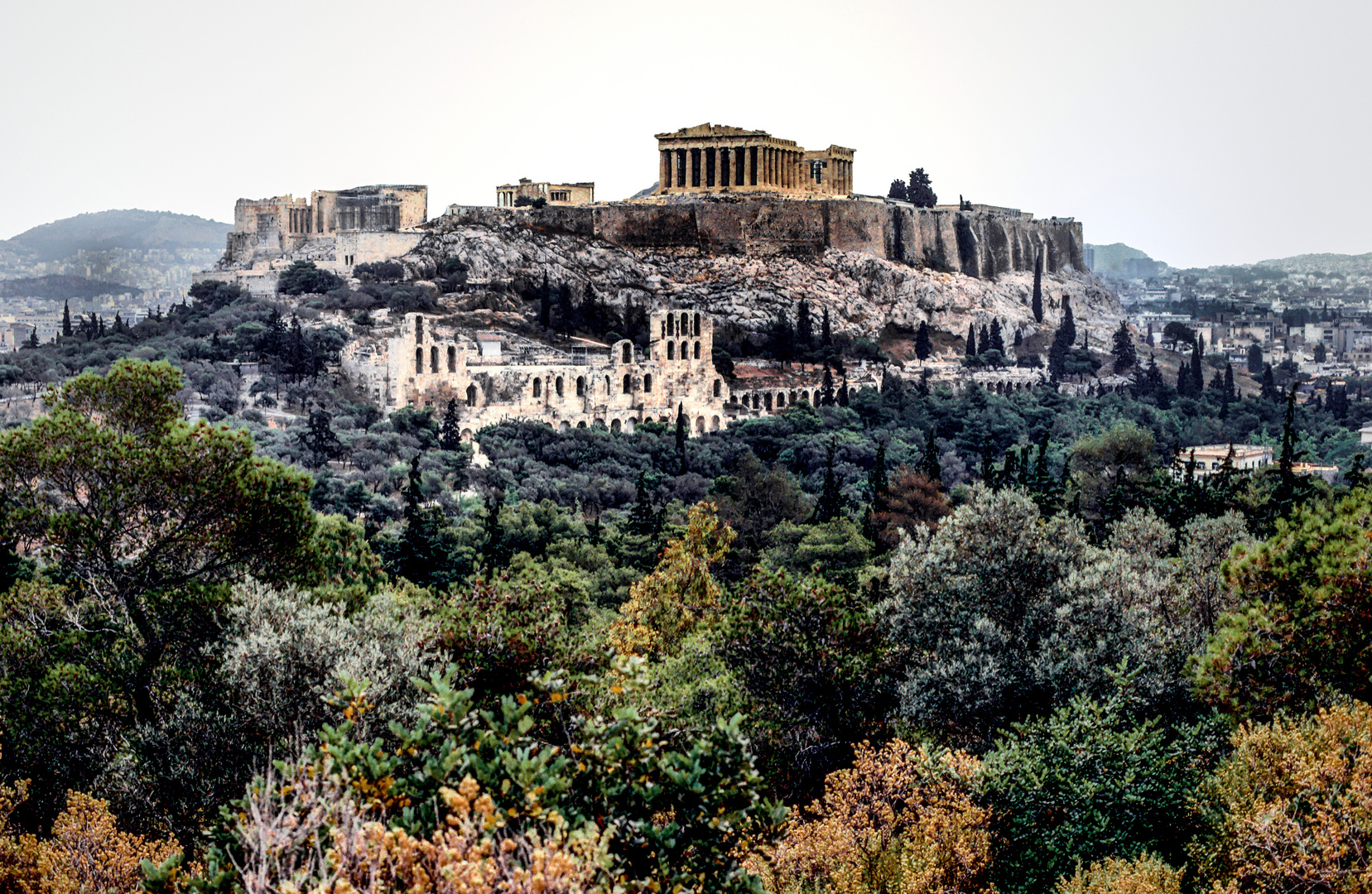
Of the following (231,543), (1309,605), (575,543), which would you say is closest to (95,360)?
(575,543)

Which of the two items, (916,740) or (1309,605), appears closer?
(1309,605)

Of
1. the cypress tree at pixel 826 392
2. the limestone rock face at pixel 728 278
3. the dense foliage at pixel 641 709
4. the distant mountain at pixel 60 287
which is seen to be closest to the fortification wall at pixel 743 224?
the limestone rock face at pixel 728 278

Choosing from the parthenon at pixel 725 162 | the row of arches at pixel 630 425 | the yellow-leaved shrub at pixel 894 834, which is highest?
the parthenon at pixel 725 162

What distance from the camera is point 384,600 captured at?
16.2m

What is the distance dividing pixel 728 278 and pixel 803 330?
5.45m

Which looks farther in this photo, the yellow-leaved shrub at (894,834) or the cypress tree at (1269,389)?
the cypress tree at (1269,389)

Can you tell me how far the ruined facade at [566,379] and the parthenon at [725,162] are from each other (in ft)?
50.4

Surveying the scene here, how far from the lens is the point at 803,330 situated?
222 ft

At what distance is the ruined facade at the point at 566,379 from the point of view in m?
50.6

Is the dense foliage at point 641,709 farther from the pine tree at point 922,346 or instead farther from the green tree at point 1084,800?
the pine tree at point 922,346

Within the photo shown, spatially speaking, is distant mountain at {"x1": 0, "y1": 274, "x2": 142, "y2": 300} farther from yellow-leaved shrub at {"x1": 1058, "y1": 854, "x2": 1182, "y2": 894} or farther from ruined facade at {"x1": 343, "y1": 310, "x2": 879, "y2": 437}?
yellow-leaved shrub at {"x1": 1058, "y1": 854, "x2": 1182, "y2": 894}

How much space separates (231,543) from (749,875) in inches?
339

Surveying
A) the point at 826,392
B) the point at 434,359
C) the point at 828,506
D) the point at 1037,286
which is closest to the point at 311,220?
the point at 434,359

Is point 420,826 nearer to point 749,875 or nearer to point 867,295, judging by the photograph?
point 749,875
